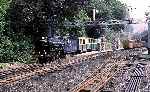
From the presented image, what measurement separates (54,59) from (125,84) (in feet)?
52.8

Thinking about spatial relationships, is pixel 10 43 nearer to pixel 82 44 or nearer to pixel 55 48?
pixel 55 48

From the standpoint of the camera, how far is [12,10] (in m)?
31.7

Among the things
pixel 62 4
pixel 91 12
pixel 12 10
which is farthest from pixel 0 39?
pixel 91 12

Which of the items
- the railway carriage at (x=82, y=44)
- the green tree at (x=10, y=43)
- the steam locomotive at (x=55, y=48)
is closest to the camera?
the green tree at (x=10, y=43)

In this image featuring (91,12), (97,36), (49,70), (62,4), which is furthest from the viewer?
Result: (97,36)

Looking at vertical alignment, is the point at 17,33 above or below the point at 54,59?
above

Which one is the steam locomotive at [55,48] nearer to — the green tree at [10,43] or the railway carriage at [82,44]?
the railway carriage at [82,44]

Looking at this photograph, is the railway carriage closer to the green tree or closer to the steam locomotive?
the steam locomotive

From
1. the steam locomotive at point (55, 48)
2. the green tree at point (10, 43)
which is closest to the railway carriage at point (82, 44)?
the steam locomotive at point (55, 48)

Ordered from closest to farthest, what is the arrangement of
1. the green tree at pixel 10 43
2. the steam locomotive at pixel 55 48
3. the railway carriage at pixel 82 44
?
the green tree at pixel 10 43 → the steam locomotive at pixel 55 48 → the railway carriage at pixel 82 44

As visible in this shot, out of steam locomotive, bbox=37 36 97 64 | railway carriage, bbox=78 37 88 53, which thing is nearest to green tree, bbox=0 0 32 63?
steam locomotive, bbox=37 36 97 64

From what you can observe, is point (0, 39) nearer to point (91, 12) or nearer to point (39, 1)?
point (39, 1)

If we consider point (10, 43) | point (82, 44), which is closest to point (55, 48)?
point (10, 43)

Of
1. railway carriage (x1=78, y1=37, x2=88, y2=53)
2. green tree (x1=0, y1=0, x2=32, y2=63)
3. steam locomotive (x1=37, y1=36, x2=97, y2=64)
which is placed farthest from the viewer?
railway carriage (x1=78, y1=37, x2=88, y2=53)
